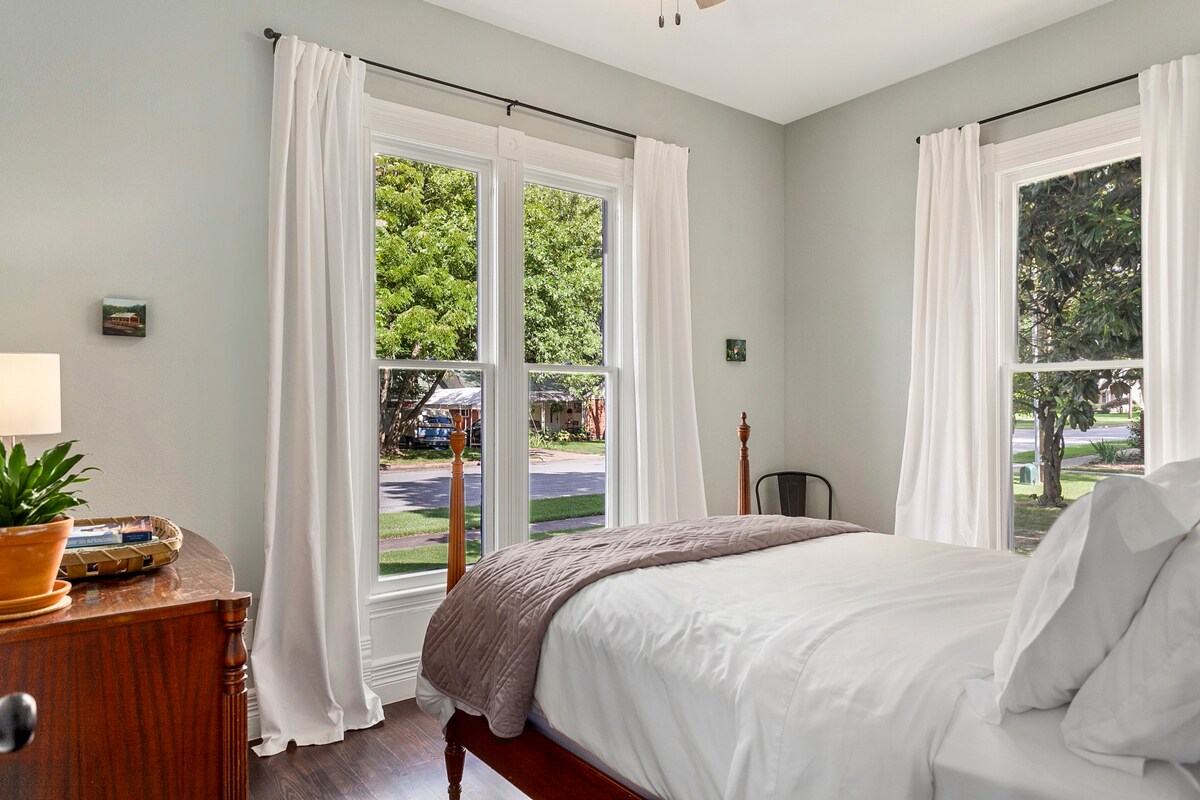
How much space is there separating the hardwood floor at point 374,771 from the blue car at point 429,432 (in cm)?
116

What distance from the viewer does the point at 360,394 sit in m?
3.16

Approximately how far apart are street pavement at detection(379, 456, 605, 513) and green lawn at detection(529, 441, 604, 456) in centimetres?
3

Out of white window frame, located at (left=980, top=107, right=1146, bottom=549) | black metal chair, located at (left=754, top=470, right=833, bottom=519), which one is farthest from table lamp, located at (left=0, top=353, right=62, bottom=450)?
white window frame, located at (left=980, top=107, right=1146, bottom=549)

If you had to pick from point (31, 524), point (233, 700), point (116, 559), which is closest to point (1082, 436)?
point (233, 700)

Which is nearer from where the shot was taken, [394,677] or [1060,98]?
[394,677]

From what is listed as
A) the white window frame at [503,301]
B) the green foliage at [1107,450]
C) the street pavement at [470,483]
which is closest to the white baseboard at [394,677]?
the white window frame at [503,301]

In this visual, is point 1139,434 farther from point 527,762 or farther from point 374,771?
point 374,771

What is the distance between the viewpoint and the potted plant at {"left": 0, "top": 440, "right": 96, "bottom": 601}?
4.07 ft

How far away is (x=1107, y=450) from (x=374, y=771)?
335 centimetres

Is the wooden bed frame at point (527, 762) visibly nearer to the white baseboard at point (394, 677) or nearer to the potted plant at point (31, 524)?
the white baseboard at point (394, 677)

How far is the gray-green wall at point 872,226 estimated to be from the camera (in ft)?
11.6

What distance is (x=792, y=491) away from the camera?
15.2 ft

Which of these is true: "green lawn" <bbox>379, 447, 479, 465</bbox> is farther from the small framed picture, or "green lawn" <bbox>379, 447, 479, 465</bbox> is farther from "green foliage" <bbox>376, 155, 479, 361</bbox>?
the small framed picture

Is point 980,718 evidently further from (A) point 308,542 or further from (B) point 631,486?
(B) point 631,486
